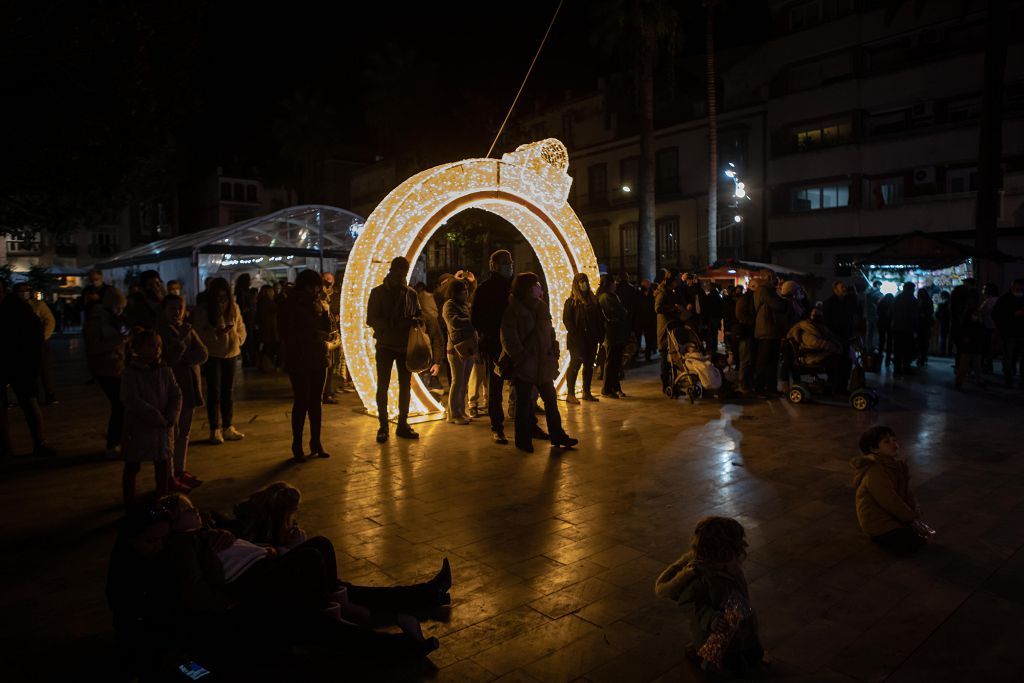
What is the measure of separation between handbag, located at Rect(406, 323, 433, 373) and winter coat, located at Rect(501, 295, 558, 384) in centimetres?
103

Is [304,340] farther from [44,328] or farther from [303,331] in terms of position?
[44,328]

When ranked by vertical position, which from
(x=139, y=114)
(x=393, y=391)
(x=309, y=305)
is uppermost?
(x=139, y=114)

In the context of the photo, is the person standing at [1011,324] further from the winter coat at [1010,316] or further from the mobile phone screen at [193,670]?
the mobile phone screen at [193,670]

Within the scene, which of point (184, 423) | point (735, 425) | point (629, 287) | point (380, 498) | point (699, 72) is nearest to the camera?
point (380, 498)

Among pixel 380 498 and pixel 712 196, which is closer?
pixel 380 498

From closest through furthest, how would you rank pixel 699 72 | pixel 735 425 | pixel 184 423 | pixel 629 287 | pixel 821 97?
1. pixel 184 423
2. pixel 735 425
3. pixel 629 287
4. pixel 821 97
5. pixel 699 72

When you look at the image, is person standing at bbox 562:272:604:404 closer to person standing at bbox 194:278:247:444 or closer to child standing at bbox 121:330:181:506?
person standing at bbox 194:278:247:444

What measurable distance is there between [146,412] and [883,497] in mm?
5301

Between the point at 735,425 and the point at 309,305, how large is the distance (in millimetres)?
5300

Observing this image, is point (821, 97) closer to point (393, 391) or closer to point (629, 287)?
point (629, 287)

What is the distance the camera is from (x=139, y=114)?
34.1 feet

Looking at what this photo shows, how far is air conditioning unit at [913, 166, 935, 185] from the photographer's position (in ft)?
87.6

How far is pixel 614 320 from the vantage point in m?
10.8

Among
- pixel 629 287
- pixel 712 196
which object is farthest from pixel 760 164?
pixel 629 287
